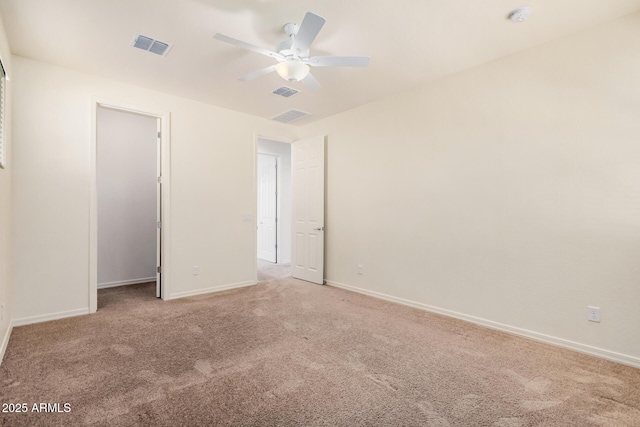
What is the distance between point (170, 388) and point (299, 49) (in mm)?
2677

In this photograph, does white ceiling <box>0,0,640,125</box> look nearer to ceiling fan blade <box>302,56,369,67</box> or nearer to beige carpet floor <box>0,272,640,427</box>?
ceiling fan blade <box>302,56,369,67</box>

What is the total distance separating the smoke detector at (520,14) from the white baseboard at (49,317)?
5.13 metres

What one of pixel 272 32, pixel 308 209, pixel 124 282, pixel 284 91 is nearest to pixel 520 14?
pixel 272 32

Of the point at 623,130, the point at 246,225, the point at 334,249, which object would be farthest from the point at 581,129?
the point at 246,225

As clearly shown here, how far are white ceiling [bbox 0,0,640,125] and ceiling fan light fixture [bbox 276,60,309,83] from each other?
0.32 metres

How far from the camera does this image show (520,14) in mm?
2422

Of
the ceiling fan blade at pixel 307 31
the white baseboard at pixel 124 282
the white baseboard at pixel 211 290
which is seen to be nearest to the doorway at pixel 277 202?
the white baseboard at pixel 211 290

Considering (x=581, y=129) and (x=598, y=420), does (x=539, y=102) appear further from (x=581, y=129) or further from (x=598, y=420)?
(x=598, y=420)

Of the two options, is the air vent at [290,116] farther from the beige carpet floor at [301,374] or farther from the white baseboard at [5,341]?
the white baseboard at [5,341]

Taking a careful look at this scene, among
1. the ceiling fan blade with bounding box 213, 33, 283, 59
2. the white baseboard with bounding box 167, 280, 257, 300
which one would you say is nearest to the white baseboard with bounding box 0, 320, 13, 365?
the white baseboard with bounding box 167, 280, 257, 300

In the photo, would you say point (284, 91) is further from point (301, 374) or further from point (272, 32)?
point (301, 374)

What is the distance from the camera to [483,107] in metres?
3.28

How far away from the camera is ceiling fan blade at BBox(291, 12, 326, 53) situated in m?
2.02

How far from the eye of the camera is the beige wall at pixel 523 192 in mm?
2510
